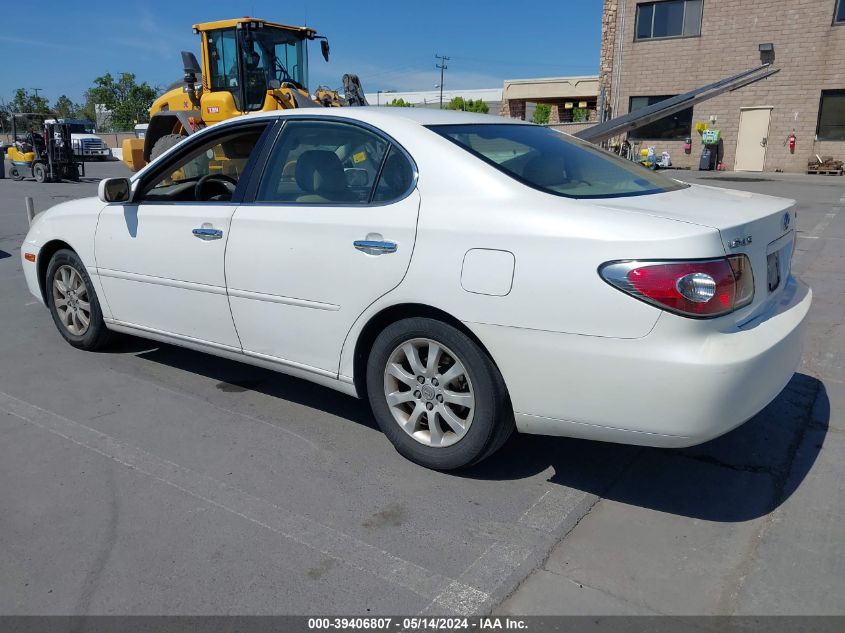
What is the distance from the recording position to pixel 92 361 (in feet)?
16.3

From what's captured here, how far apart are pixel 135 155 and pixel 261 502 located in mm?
13236

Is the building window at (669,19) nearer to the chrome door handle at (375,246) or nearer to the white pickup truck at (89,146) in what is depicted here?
the white pickup truck at (89,146)

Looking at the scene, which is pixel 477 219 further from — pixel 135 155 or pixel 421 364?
pixel 135 155

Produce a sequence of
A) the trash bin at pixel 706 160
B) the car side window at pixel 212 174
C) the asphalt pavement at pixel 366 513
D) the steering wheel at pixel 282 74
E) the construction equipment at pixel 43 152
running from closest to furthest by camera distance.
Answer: the asphalt pavement at pixel 366 513
the car side window at pixel 212 174
the steering wheel at pixel 282 74
the construction equipment at pixel 43 152
the trash bin at pixel 706 160

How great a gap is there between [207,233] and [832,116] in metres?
28.4

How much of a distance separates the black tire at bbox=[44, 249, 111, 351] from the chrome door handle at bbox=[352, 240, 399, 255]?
8.06ft

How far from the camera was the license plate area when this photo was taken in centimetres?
306

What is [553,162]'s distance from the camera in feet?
11.5

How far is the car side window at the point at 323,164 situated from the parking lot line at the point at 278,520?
1.50 metres

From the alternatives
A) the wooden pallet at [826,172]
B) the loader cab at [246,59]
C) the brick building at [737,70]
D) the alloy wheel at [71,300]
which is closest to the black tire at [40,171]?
the loader cab at [246,59]

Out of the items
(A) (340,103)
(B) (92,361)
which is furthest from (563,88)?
(B) (92,361)

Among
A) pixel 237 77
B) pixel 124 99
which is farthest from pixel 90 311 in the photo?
pixel 124 99

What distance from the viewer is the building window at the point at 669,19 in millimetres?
28172

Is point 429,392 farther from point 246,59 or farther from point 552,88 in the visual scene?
point 552,88
